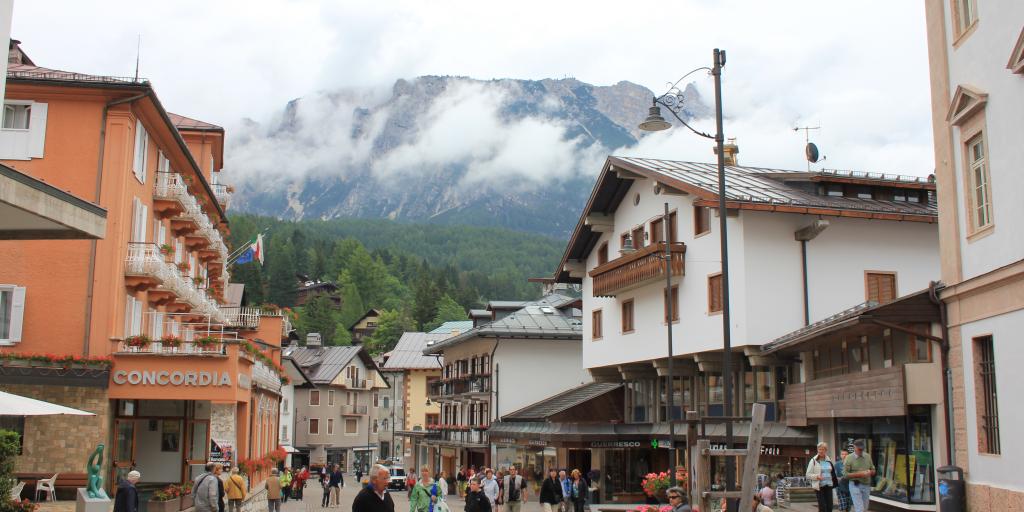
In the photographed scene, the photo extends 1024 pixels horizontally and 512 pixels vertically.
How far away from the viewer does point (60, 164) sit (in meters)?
28.6

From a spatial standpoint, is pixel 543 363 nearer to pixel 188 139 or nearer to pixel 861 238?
pixel 188 139

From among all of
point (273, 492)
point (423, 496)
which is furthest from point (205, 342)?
point (423, 496)

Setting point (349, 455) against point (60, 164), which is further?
point (349, 455)

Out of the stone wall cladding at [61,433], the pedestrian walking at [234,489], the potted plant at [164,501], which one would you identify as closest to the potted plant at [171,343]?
the stone wall cladding at [61,433]

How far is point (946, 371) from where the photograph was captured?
1908 cm

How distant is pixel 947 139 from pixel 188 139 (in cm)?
3486

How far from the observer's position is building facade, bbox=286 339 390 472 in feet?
312

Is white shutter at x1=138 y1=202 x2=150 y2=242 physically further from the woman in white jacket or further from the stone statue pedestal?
the woman in white jacket

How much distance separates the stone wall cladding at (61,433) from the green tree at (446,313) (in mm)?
112246

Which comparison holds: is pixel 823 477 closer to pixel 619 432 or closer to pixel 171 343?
pixel 171 343

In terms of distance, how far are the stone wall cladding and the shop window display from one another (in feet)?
67.0

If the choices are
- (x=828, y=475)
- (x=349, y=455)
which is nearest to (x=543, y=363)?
(x=828, y=475)

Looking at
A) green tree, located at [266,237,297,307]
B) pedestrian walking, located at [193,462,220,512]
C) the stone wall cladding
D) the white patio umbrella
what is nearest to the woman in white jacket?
pedestrian walking, located at [193,462,220,512]

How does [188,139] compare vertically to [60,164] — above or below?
above
